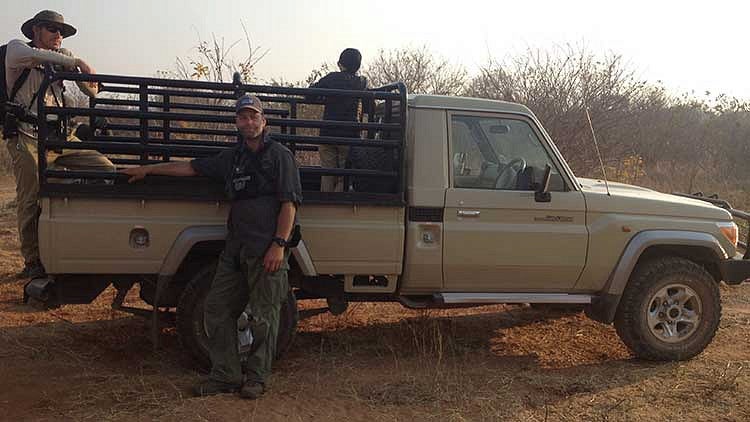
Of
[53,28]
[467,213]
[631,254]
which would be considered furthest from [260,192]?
[631,254]

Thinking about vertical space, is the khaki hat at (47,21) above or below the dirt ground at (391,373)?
above

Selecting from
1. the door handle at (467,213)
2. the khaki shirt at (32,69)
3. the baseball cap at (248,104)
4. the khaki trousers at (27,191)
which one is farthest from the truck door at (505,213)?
the khaki trousers at (27,191)

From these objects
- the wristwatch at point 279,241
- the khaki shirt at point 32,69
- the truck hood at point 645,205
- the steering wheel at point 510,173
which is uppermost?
the khaki shirt at point 32,69

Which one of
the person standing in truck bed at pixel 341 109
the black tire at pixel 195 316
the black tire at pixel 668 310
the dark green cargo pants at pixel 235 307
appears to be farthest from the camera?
the black tire at pixel 668 310

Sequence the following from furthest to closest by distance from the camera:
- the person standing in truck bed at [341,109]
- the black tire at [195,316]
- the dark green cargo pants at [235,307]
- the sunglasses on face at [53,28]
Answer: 1. the person standing in truck bed at [341,109]
2. the sunglasses on face at [53,28]
3. the black tire at [195,316]
4. the dark green cargo pants at [235,307]

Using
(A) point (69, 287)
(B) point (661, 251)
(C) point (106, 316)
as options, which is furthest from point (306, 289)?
(B) point (661, 251)

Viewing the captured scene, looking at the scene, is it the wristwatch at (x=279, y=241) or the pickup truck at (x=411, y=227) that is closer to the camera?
the wristwatch at (x=279, y=241)

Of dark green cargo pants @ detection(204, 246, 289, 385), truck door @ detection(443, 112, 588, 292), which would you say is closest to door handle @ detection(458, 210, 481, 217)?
truck door @ detection(443, 112, 588, 292)

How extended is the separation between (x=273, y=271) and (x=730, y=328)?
185 inches

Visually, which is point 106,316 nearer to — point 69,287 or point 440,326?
point 69,287

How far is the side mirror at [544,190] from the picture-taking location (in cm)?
464

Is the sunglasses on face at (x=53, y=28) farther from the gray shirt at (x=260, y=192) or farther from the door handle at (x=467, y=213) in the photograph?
the door handle at (x=467, y=213)

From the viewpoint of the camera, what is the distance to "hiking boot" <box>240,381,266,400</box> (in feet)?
13.2

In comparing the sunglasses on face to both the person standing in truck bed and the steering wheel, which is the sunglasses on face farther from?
the steering wheel
